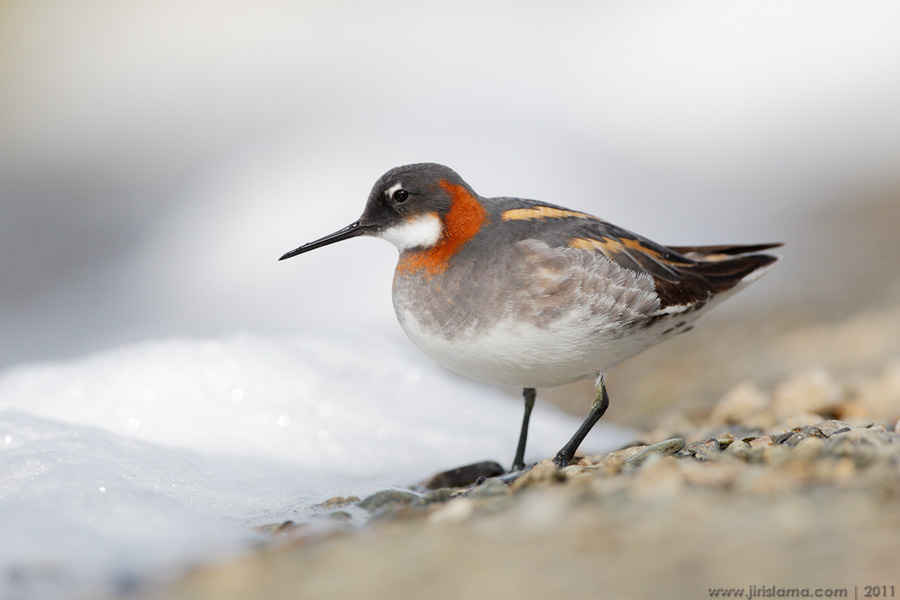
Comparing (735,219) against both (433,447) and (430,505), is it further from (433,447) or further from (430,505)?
(430,505)

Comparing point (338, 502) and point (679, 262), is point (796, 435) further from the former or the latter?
point (338, 502)

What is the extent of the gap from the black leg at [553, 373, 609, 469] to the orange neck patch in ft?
3.64

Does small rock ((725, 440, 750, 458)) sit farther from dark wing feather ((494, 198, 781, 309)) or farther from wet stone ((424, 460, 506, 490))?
wet stone ((424, 460, 506, 490))

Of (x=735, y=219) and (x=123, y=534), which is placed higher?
(x=735, y=219)

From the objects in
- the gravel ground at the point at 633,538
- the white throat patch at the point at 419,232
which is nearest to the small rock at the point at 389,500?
the gravel ground at the point at 633,538

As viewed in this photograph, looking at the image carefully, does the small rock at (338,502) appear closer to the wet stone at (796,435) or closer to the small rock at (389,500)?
the small rock at (389,500)

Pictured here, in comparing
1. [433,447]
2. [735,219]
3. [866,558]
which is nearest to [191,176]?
[735,219]

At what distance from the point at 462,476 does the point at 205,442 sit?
74.3 inches

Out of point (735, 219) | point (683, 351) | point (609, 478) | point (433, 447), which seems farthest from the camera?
point (735, 219)

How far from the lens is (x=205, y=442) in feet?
18.5

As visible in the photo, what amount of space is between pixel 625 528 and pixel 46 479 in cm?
279

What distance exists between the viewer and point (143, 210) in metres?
15.5

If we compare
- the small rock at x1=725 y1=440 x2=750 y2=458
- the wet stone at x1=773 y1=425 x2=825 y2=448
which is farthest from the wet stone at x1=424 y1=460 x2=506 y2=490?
the wet stone at x1=773 y1=425 x2=825 y2=448

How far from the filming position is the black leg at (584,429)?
4.49 m
